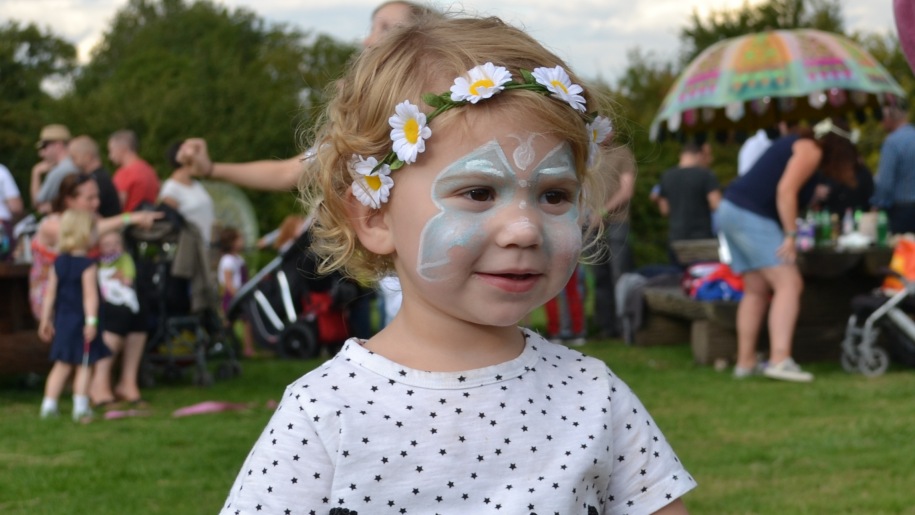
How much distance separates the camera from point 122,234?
10.1m

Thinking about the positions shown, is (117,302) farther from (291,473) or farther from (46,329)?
(291,473)

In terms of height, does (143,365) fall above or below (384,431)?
below

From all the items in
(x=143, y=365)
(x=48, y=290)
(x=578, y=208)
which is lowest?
(x=143, y=365)

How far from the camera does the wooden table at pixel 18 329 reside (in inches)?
404

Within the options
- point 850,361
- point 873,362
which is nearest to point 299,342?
point 850,361

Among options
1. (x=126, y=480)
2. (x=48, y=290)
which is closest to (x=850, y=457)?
(x=126, y=480)

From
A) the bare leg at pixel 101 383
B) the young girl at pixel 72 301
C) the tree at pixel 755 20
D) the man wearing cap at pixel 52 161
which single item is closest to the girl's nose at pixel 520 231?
the young girl at pixel 72 301

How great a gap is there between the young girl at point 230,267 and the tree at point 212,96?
1386 cm

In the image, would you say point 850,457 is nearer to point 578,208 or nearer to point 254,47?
point 578,208

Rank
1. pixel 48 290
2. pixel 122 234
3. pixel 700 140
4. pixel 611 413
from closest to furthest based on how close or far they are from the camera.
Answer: pixel 611 413, pixel 48 290, pixel 122 234, pixel 700 140

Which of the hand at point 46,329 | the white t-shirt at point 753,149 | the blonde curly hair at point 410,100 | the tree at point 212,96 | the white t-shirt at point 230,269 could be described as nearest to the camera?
the blonde curly hair at point 410,100

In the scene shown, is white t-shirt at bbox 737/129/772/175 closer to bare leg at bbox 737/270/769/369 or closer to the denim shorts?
bare leg at bbox 737/270/769/369

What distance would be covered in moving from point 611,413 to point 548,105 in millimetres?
546

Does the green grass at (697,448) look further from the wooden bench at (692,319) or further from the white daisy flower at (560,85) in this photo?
the white daisy flower at (560,85)
